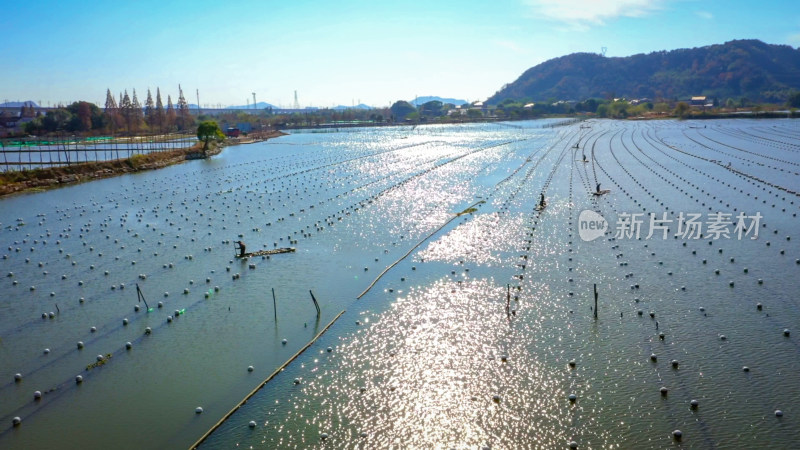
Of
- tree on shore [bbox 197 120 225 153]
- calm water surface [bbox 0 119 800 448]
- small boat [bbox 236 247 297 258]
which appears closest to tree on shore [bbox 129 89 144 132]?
tree on shore [bbox 197 120 225 153]

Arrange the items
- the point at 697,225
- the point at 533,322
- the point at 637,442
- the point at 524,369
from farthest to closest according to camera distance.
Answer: the point at 697,225, the point at 533,322, the point at 524,369, the point at 637,442

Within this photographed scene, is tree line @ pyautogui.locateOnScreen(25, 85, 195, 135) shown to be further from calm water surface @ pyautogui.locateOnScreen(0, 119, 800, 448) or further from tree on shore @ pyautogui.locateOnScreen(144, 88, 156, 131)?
calm water surface @ pyautogui.locateOnScreen(0, 119, 800, 448)

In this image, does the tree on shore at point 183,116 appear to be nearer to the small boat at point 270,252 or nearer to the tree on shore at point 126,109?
the tree on shore at point 126,109

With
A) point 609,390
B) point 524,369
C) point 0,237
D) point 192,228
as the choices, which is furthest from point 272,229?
point 609,390

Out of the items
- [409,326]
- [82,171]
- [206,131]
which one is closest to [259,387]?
[409,326]

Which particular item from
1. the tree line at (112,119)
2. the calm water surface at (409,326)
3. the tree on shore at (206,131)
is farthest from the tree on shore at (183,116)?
the calm water surface at (409,326)

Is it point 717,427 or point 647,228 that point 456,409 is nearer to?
point 717,427
